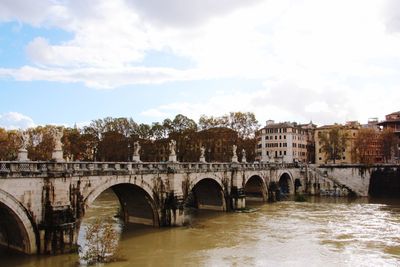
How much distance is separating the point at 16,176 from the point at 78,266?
5393 millimetres

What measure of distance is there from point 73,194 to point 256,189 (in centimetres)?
3485

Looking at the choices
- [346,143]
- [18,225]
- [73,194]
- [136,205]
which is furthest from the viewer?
[346,143]

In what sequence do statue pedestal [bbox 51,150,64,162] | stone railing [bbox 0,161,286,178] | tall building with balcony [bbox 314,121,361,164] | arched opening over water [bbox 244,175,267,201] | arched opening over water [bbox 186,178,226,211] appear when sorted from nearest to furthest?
stone railing [bbox 0,161,286,178] → statue pedestal [bbox 51,150,64,162] → arched opening over water [bbox 186,178,226,211] → arched opening over water [bbox 244,175,267,201] → tall building with balcony [bbox 314,121,361,164]

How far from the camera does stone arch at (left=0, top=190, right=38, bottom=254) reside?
20.2 metres

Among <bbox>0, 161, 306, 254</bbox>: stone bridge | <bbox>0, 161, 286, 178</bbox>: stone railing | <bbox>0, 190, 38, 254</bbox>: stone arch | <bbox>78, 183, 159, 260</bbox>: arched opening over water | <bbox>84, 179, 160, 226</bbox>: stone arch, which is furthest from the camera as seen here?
<bbox>78, 183, 159, 260</bbox>: arched opening over water

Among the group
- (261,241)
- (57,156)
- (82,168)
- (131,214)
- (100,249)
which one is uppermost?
(57,156)

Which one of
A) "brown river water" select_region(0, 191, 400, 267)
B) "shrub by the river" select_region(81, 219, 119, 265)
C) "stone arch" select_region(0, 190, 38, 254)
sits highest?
"stone arch" select_region(0, 190, 38, 254)

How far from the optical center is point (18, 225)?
21.2 m

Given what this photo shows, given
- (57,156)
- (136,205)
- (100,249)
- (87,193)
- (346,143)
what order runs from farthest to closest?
(346,143)
(136,205)
(87,193)
(57,156)
(100,249)

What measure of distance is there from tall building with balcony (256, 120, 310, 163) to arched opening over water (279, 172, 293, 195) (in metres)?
22.1

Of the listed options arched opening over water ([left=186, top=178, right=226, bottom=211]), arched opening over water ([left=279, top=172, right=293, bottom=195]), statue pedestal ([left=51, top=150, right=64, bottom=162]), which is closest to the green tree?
arched opening over water ([left=279, top=172, right=293, bottom=195])

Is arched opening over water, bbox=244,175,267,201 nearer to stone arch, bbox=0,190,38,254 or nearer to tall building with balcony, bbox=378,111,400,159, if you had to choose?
stone arch, bbox=0,190,38,254

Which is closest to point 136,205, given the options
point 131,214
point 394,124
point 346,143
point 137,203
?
point 137,203

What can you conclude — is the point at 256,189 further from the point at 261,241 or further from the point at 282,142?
the point at 282,142
